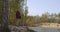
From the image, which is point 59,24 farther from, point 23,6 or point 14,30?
point 14,30

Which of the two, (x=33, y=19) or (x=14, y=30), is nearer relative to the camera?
(x=14, y=30)

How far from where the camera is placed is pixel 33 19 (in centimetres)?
2170

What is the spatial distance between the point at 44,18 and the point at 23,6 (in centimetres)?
1251

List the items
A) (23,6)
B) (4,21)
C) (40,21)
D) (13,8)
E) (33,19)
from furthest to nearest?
1. (40,21)
2. (33,19)
3. (23,6)
4. (13,8)
5. (4,21)

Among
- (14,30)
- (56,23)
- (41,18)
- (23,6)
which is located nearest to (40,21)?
(41,18)

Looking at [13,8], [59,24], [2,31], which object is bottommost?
[59,24]

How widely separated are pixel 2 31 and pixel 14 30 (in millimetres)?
1139

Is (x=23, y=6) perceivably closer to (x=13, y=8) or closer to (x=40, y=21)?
(x=13, y=8)

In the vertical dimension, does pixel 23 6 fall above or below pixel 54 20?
above

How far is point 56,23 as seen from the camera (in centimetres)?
2258

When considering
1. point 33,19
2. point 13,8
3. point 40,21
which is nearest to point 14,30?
point 13,8

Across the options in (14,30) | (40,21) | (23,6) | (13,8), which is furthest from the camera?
(40,21)

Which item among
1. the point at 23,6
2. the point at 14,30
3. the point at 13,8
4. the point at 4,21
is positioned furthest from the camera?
the point at 23,6

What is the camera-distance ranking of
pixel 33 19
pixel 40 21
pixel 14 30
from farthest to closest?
pixel 40 21
pixel 33 19
pixel 14 30
